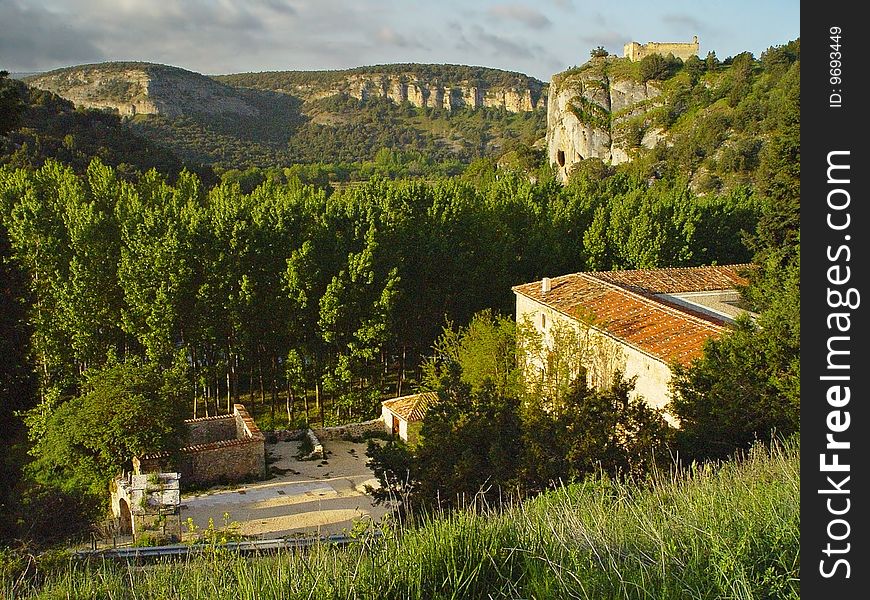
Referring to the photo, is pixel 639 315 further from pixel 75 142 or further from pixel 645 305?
pixel 75 142

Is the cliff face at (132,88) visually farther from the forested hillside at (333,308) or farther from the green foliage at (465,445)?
the green foliage at (465,445)

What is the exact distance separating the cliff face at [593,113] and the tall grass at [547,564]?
77.4 m

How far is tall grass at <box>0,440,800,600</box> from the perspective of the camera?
4.43 metres

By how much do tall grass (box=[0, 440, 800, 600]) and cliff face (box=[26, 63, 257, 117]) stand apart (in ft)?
331

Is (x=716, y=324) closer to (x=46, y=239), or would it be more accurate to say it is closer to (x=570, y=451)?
(x=570, y=451)

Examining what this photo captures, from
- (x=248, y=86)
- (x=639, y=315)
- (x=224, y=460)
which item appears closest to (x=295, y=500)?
(x=224, y=460)

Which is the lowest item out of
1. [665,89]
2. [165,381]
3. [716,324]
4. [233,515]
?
[233,515]

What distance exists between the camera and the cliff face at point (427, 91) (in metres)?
151

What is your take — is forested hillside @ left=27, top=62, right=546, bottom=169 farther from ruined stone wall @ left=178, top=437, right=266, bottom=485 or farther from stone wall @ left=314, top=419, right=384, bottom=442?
ruined stone wall @ left=178, top=437, right=266, bottom=485

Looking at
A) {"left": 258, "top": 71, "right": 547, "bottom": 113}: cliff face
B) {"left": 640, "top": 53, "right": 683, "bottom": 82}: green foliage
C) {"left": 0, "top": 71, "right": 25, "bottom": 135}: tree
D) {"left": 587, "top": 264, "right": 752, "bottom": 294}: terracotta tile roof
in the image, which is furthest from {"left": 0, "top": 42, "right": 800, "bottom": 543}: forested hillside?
{"left": 258, "top": 71, "right": 547, "bottom": 113}: cliff face

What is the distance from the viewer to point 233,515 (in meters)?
17.3

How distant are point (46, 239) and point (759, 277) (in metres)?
22.1

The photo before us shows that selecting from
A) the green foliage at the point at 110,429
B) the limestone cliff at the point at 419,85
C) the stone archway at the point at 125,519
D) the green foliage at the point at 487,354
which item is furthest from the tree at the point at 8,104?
the limestone cliff at the point at 419,85
